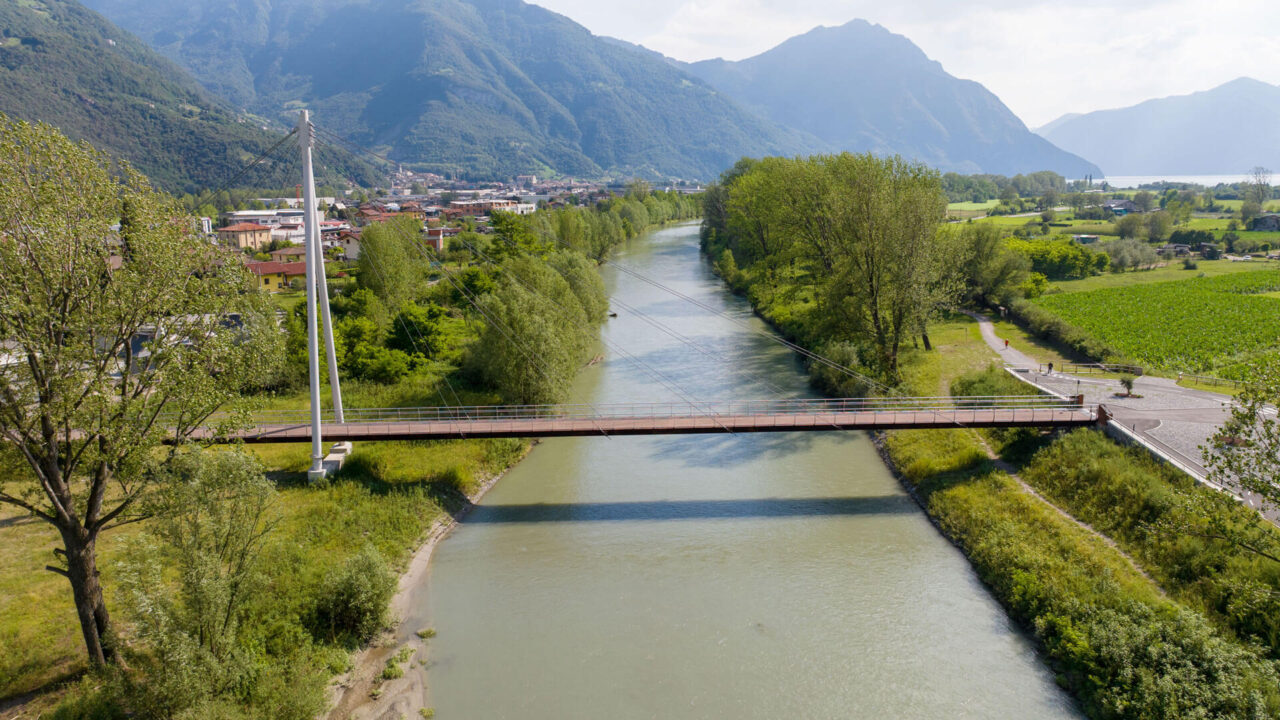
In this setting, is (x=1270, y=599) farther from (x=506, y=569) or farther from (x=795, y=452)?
(x=506, y=569)

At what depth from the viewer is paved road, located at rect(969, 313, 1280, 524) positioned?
744 inches

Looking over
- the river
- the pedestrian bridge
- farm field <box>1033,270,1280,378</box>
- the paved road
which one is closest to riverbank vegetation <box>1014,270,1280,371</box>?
farm field <box>1033,270,1280,378</box>

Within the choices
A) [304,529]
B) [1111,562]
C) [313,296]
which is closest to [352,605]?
[304,529]

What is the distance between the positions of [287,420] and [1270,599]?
1061 inches

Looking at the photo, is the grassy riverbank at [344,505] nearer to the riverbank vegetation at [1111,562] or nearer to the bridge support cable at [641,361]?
the bridge support cable at [641,361]

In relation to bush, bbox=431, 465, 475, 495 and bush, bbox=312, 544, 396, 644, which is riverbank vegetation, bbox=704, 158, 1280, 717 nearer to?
bush, bbox=312, 544, 396, 644

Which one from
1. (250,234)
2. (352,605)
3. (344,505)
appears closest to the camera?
(352,605)

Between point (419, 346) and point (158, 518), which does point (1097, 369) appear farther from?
point (158, 518)

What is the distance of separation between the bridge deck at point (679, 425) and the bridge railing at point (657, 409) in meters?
0.32

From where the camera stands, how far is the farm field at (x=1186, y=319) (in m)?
30.7

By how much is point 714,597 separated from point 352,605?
8.21 meters

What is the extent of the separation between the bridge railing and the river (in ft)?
4.98

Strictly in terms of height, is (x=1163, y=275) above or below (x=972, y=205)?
below

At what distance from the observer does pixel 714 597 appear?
16.8m
